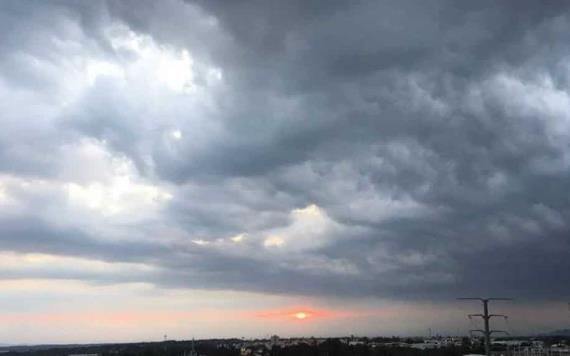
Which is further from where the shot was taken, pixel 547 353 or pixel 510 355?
pixel 510 355

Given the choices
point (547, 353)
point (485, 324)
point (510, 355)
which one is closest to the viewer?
point (485, 324)

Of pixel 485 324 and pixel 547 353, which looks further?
pixel 547 353

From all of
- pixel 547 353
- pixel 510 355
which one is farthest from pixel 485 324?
pixel 510 355

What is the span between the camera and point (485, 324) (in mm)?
112438

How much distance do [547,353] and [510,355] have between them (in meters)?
17.8

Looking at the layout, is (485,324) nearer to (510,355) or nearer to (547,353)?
(547,353)

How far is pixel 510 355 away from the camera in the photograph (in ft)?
617

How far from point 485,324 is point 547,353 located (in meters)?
71.5

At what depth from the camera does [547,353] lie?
171 meters

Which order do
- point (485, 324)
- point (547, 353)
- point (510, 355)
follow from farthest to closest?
point (510, 355) → point (547, 353) → point (485, 324)

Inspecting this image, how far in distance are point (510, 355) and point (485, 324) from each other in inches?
3370
